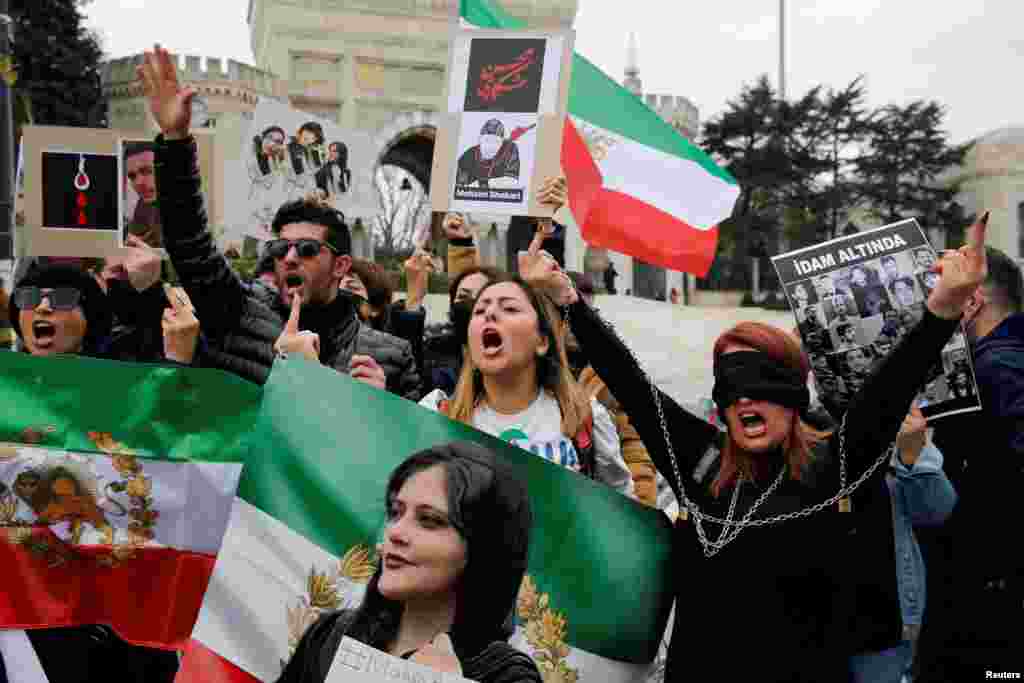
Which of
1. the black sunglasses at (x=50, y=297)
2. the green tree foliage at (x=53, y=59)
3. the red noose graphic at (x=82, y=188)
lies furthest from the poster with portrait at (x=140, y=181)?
the green tree foliage at (x=53, y=59)

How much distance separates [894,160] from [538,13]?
1471cm

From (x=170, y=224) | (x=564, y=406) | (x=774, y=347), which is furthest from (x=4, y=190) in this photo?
(x=774, y=347)

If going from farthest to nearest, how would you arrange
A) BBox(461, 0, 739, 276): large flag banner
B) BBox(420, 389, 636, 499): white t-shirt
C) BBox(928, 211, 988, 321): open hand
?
BBox(461, 0, 739, 276): large flag banner, BBox(420, 389, 636, 499): white t-shirt, BBox(928, 211, 988, 321): open hand

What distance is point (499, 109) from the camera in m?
3.99

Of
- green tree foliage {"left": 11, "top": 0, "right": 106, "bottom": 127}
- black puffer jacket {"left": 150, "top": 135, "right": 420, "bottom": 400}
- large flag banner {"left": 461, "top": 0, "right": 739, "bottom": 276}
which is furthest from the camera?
green tree foliage {"left": 11, "top": 0, "right": 106, "bottom": 127}

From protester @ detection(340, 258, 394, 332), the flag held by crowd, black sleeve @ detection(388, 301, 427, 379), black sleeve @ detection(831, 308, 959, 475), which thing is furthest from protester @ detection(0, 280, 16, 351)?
black sleeve @ detection(831, 308, 959, 475)

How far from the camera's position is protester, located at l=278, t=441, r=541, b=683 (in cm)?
224

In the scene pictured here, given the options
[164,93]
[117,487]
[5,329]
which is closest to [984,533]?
Result: [117,487]

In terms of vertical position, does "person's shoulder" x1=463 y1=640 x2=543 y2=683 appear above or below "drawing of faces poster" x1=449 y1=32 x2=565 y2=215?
below

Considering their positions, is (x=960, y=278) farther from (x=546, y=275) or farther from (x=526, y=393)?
(x=526, y=393)

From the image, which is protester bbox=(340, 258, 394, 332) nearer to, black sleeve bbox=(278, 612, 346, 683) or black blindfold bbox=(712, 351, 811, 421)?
black blindfold bbox=(712, 351, 811, 421)

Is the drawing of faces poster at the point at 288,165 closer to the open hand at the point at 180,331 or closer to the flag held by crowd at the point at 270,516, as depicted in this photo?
the open hand at the point at 180,331

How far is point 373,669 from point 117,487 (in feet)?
3.88

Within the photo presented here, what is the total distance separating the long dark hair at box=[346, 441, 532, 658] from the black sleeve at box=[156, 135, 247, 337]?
3.88ft
